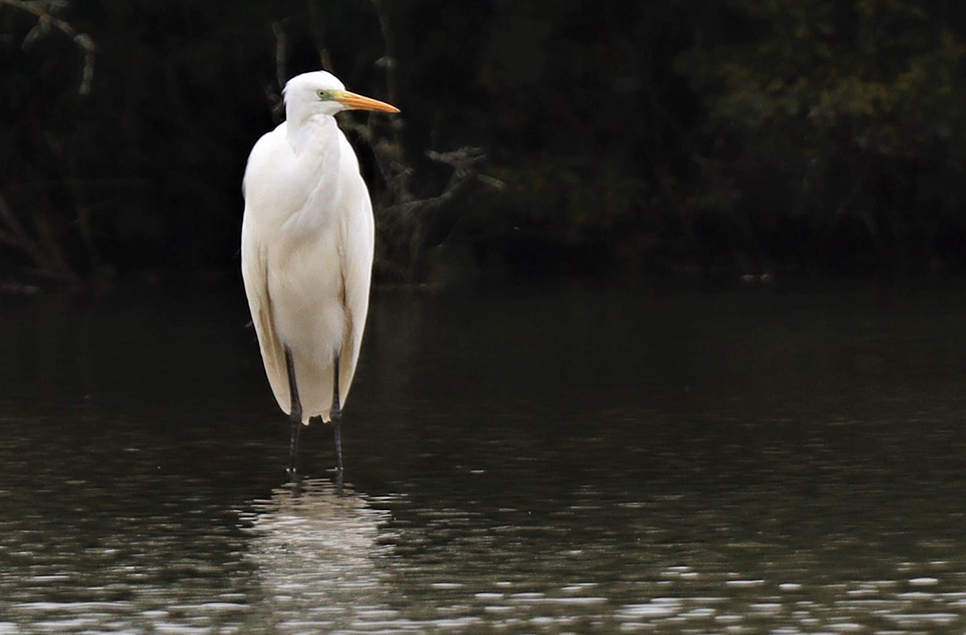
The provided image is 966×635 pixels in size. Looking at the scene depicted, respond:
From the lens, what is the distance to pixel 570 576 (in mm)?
8281

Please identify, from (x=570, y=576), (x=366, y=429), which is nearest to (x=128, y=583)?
(x=570, y=576)

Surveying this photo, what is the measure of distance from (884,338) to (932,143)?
1392cm

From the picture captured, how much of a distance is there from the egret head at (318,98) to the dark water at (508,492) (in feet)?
5.96

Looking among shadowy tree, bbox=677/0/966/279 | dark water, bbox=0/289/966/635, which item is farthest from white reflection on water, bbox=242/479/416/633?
shadowy tree, bbox=677/0/966/279

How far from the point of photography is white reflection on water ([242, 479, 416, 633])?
754cm

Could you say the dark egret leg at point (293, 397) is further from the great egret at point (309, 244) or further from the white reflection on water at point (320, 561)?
the white reflection on water at point (320, 561)

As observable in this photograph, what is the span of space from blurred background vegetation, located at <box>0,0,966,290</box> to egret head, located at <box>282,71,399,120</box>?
19865 millimetres

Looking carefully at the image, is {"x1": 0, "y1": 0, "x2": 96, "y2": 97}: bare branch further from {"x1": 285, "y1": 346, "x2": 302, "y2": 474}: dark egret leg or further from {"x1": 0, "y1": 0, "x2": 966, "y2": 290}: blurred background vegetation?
{"x1": 285, "y1": 346, "x2": 302, "y2": 474}: dark egret leg

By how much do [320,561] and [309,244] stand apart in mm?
3140

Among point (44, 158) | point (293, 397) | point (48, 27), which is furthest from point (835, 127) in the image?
point (293, 397)

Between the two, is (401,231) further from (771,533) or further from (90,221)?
(771,533)

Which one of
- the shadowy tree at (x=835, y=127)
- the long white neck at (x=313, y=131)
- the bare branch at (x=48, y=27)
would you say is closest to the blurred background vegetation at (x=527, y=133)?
the shadowy tree at (x=835, y=127)

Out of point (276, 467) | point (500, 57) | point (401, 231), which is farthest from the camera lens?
point (500, 57)

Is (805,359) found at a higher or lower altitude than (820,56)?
lower
